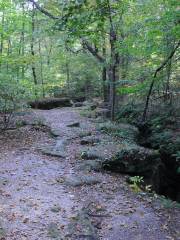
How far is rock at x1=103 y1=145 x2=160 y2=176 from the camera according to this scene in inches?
412

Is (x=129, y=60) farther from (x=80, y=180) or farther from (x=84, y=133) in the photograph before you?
(x=80, y=180)

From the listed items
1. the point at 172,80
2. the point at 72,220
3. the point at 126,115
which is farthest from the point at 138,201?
the point at 172,80

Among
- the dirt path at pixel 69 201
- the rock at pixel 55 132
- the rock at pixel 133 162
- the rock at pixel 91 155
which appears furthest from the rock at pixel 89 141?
the rock at pixel 133 162

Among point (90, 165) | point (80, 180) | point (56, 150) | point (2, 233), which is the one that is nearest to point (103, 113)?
point (56, 150)

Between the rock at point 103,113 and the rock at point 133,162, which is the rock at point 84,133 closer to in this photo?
the rock at point 133,162

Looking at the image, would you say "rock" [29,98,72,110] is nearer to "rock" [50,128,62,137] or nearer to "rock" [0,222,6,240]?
"rock" [50,128,62,137]

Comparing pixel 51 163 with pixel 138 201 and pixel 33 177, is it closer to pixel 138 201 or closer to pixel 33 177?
pixel 33 177

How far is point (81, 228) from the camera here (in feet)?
21.6

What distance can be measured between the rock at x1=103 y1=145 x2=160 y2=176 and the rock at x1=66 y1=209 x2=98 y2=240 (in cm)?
342

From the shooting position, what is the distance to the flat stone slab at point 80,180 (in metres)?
9.02

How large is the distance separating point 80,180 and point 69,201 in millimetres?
1329

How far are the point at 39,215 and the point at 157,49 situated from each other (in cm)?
888

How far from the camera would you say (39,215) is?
704 cm

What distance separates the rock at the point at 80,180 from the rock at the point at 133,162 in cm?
115
